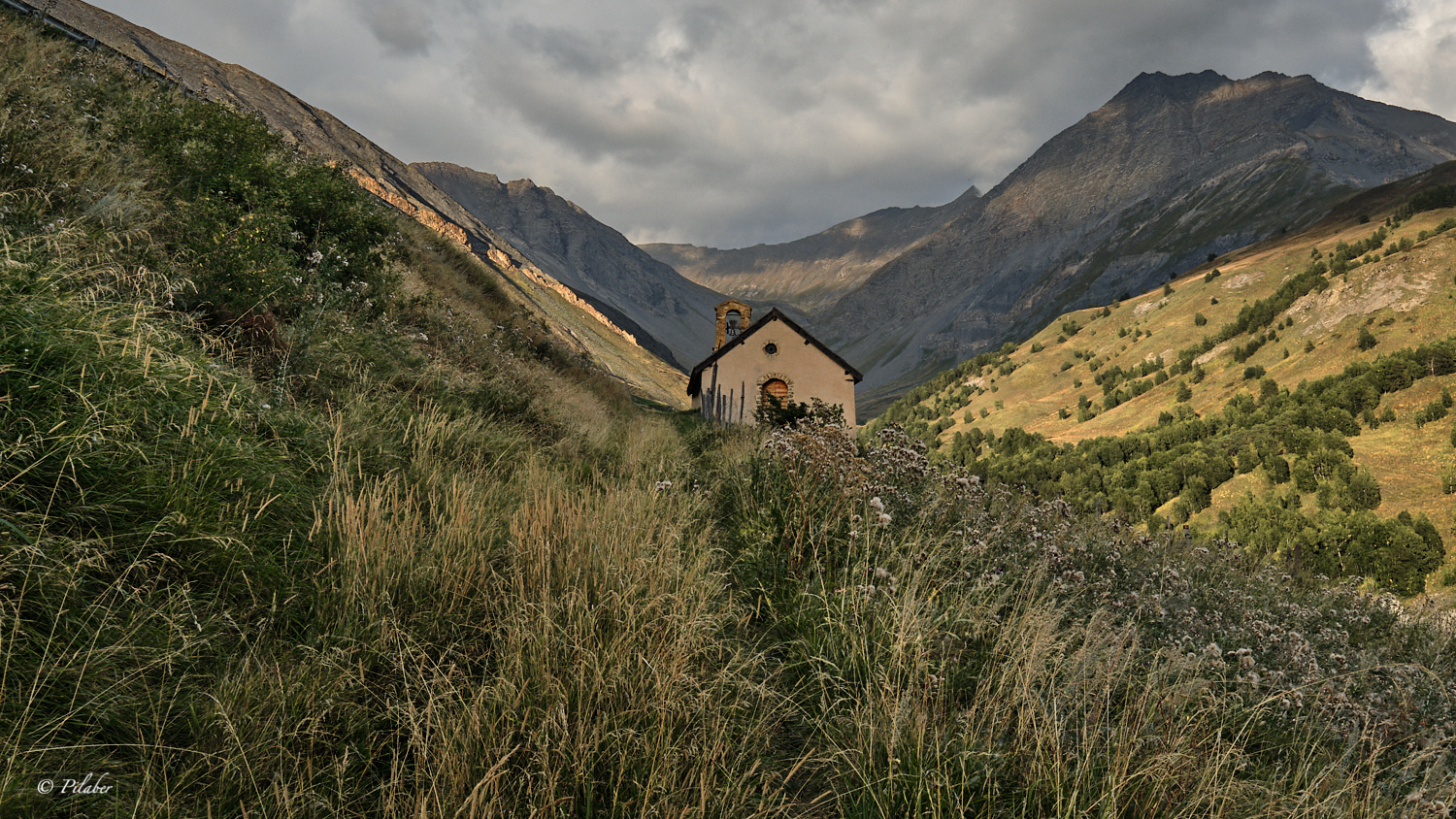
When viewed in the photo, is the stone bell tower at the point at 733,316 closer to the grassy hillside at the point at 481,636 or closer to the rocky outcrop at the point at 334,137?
the grassy hillside at the point at 481,636

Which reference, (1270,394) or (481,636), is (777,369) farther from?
(1270,394)

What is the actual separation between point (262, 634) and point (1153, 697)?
4155 millimetres

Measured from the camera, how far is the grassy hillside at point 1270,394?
36.9m

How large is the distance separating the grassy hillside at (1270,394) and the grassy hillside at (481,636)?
1599cm

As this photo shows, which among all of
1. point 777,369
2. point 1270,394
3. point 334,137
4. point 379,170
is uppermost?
point 334,137

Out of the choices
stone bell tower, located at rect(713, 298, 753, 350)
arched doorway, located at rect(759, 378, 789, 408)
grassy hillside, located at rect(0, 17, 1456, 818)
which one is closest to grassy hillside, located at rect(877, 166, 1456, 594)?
arched doorway, located at rect(759, 378, 789, 408)

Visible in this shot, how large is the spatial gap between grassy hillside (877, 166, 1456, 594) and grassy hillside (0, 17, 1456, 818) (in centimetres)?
1599

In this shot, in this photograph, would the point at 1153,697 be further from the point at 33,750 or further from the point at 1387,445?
the point at 1387,445

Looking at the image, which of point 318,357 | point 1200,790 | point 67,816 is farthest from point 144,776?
point 318,357

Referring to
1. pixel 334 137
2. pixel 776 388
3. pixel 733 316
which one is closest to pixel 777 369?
pixel 776 388

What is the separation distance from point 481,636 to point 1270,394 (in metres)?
71.5

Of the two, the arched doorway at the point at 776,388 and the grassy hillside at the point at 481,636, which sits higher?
the arched doorway at the point at 776,388

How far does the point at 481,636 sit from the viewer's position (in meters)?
2.84

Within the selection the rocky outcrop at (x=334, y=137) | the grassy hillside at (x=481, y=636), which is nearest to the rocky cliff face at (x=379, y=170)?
the rocky outcrop at (x=334, y=137)
